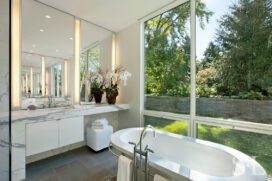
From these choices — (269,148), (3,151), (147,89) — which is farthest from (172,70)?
(3,151)

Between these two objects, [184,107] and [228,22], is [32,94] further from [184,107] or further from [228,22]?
[228,22]

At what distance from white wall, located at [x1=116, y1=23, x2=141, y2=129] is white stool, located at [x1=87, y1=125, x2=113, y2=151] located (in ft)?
2.13

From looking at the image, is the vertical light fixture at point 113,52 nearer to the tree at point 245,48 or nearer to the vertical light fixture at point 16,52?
the vertical light fixture at point 16,52

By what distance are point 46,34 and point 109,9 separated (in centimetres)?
133

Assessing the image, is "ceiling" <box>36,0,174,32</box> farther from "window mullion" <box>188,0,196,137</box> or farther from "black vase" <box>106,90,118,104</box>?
"black vase" <box>106,90,118,104</box>

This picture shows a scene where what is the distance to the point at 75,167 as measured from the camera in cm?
214

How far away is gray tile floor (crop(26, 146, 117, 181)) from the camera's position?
189 cm

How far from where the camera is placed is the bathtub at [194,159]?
104cm

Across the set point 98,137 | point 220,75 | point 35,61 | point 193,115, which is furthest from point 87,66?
point 220,75

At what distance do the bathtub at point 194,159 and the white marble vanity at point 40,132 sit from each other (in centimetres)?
97

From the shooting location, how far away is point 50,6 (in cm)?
242

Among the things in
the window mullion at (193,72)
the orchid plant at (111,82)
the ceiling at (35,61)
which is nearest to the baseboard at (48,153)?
the orchid plant at (111,82)

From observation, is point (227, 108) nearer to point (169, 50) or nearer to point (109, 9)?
point (169, 50)

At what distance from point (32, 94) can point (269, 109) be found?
3631 millimetres
